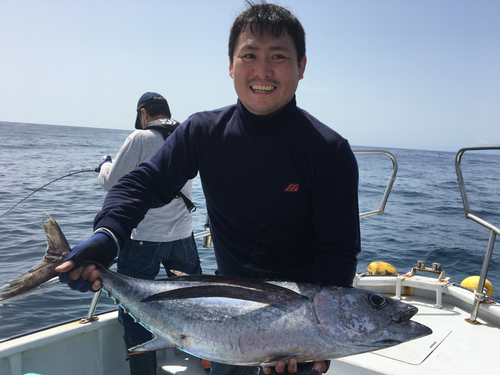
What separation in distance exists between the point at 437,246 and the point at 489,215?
19.5 feet

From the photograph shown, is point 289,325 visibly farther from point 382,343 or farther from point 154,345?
point 154,345

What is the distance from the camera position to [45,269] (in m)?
1.46

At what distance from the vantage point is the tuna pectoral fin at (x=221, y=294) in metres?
1.37

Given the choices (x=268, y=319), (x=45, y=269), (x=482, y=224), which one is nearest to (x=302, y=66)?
(x=268, y=319)

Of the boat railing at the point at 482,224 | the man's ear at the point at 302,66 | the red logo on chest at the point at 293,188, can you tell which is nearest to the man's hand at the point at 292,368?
the red logo on chest at the point at 293,188

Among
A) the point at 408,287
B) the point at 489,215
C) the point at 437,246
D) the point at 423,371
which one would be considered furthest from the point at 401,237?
the point at 423,371

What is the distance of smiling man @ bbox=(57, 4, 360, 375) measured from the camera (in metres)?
1.57

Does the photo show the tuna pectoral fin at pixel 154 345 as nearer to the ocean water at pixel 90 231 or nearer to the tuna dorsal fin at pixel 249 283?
the tuna dorsal fin at pixel 249 283

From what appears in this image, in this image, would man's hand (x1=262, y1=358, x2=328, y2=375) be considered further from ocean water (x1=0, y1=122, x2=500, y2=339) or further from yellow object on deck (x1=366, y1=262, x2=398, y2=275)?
yellow object on deck (x1=366, y1=262, x2=398, y2=275)

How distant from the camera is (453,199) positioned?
62.8 feet

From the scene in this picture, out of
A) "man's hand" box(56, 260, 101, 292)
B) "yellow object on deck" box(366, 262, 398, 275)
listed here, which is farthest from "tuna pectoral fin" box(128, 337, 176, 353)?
"yellow object on deck" box(366, 262, 398, 275)

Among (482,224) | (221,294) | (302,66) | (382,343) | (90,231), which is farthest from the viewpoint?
(90,231)

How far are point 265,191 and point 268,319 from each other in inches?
23.0

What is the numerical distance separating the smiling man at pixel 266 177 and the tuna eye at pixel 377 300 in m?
0.16
